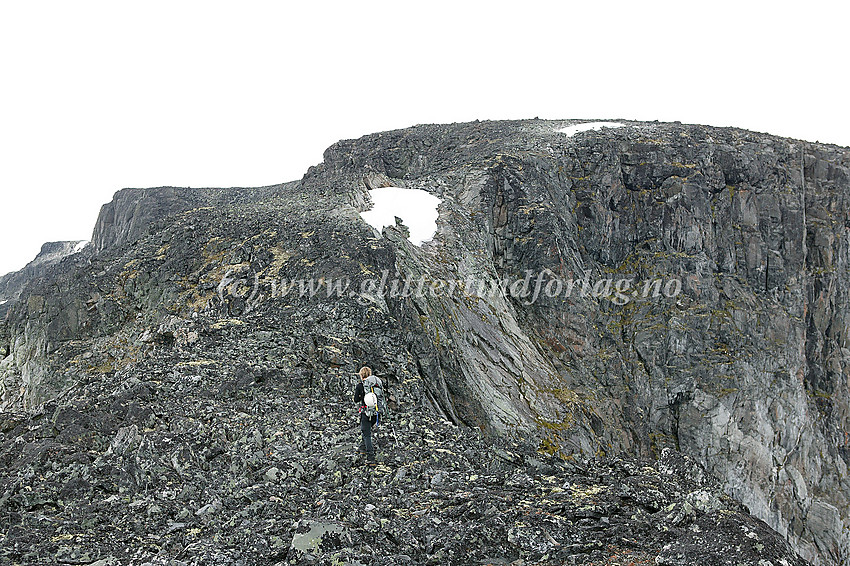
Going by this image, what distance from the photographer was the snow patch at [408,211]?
880 inches

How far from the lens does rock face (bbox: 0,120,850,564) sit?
12.5 m

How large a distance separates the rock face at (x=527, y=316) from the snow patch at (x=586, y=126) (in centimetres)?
129

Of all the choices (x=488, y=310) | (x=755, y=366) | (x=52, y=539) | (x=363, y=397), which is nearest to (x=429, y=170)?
(x=488, y=310)

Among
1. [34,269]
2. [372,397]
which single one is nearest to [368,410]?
[372,397]

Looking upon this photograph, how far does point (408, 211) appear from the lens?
2419 cm

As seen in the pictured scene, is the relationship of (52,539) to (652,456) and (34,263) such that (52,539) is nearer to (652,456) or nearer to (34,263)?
(652,456)

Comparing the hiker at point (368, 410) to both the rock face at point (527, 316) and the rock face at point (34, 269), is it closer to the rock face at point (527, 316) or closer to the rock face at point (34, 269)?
the rock face at point (527, 316)

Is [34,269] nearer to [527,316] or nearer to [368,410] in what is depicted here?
[527,316]

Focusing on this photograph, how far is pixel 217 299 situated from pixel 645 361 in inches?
896

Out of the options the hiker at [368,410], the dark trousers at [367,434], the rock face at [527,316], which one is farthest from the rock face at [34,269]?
the dark trousers at [367,434]

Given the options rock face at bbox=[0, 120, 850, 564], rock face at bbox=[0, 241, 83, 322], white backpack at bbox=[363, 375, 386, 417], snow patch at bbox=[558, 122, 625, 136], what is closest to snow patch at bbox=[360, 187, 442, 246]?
rock face at bbox=[0, 120, 850, 564]

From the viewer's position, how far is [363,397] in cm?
1054

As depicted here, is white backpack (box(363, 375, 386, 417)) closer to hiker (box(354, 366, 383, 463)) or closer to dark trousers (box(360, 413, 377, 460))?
hiker (box(354, 366, 383, 463))

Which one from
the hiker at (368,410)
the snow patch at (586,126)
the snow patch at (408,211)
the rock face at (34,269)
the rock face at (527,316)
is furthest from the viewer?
the rock face at (34,269)
